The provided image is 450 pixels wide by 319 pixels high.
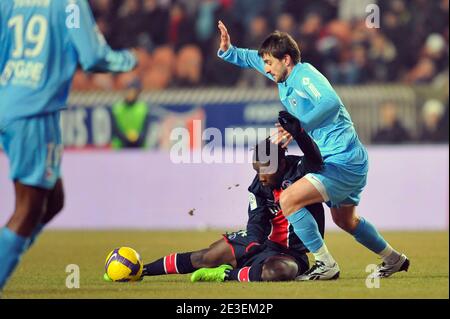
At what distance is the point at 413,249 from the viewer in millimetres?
11617

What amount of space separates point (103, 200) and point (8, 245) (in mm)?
9408

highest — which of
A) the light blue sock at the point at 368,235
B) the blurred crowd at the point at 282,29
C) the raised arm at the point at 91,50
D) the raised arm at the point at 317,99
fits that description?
the blurred crowd at the point at 282,29

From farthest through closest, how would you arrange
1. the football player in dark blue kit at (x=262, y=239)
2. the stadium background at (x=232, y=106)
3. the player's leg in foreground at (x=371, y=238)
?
1. the stadium background at (x=232, y=106)
2. the player's leg in foreground at (x=371, y=238)
3. the football player in dark blue kit at (x=262, y=239)

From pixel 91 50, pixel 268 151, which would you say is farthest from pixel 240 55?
pixel 91 50

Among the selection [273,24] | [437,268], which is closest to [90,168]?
[273,24]

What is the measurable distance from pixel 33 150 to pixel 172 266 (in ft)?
7.61

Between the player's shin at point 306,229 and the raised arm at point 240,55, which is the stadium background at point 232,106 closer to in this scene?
the raised arm at point 240,55

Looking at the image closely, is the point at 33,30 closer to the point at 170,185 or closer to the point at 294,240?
the point at 294,240

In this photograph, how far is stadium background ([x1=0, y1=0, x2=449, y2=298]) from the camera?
594 inches

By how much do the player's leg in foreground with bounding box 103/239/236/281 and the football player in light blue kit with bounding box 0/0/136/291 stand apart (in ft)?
6.24

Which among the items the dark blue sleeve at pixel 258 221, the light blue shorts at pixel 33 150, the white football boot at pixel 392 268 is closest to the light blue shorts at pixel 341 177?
the dark blue sleeve at pixel 258 221

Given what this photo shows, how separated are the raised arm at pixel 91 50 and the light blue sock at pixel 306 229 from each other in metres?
2.19

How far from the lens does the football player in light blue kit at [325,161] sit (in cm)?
831

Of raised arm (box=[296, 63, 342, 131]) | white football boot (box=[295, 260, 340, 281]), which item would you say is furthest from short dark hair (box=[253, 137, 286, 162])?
white football boot (box=[295, 260, 340, 281])
